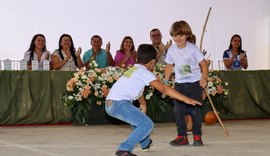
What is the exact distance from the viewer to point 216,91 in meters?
8.47

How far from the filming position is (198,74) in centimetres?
576

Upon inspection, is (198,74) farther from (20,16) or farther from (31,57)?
(20,16)

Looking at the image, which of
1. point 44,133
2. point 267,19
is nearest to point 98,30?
point 267,19

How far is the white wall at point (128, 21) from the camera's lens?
1134 cm

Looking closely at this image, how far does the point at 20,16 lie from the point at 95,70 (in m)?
3.76

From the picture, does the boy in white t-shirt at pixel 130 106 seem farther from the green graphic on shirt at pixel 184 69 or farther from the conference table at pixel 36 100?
the conference table at pixel 36 100

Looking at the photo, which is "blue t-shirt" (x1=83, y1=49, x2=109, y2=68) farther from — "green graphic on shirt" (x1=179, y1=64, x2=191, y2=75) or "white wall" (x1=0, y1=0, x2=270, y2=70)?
"green graphic on shirt" (x1=179, y1=64, x2=191, y2=75)

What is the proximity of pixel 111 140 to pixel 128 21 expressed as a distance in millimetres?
6293

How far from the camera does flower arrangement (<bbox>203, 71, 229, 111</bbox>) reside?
8.44 meters

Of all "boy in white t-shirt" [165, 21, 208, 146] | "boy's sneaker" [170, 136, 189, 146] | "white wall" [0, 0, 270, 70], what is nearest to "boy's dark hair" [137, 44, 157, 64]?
"boy in white t-shirt" [165, 21, 208, 146]

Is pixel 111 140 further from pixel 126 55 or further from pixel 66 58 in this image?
pixel 126 55

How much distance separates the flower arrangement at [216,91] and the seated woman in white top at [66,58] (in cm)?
213

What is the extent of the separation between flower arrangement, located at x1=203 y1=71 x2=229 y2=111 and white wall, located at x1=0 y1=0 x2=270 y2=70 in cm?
356

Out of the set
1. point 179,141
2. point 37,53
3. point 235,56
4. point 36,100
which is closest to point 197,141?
point 179,141
